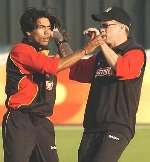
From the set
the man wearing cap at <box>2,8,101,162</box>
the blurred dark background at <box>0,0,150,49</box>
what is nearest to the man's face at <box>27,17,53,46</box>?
the man wearing cap at <box>2,8,101,162</box>

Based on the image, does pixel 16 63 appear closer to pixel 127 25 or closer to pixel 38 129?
pixel 38 129

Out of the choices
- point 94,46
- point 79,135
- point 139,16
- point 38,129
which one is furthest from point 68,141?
point 139,16

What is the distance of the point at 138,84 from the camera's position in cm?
609

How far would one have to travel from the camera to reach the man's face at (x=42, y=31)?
648cm

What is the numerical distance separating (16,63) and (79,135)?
17.6 feet

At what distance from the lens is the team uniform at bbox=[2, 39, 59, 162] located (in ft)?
21.0

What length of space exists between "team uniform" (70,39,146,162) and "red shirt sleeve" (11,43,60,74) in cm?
41

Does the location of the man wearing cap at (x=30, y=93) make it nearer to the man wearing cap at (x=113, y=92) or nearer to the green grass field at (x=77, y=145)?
Result: the man wearing cap at (x=113, y=92)

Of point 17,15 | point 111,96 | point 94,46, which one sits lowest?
point 17,15

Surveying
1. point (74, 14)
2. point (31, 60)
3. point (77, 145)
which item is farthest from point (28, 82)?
point (74, 14)

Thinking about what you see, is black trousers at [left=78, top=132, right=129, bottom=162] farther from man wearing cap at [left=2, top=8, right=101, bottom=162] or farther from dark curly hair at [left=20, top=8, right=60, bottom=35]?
dark curly hair at [left=20, top=8, right=60, bottom=35]

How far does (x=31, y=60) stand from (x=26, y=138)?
27.5 inches

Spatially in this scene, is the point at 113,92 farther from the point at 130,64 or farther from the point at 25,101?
the point at 25,101

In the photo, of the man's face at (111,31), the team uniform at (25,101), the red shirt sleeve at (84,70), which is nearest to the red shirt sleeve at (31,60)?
the team uniform at (25,101)
